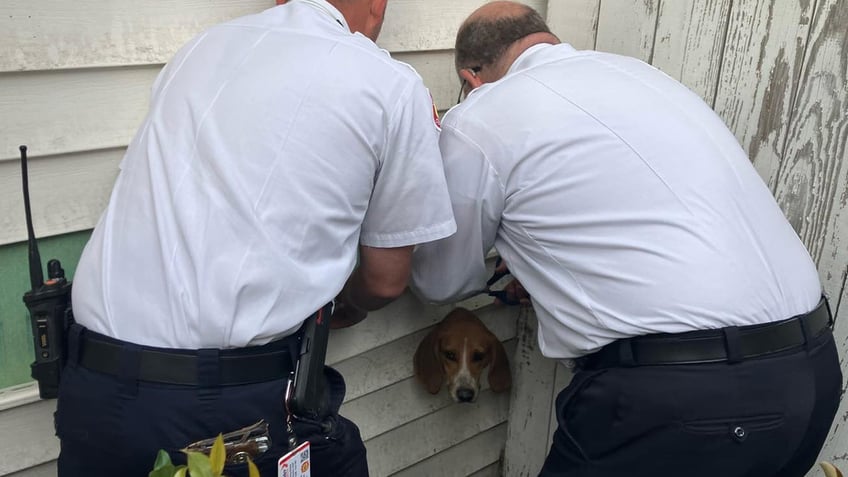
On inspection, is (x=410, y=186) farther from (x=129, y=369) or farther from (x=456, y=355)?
(x=456, y=355)

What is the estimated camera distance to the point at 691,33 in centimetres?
237

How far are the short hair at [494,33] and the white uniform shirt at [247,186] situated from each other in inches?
26.1

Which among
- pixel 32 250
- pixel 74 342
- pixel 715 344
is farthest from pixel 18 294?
pixel 715 344

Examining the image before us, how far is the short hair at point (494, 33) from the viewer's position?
2.21 meters

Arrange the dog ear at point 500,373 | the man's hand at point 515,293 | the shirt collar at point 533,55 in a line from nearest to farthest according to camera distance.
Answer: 1. the shirt collar at point 533,55
2. the man's hand at point 515,293
3. the dog ear at point 500,373

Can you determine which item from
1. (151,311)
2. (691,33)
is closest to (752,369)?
(691,33)

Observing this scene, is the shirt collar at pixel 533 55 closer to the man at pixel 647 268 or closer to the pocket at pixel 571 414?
the man at pixel 647 268

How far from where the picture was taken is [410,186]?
66.7 inches

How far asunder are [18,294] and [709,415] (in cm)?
163

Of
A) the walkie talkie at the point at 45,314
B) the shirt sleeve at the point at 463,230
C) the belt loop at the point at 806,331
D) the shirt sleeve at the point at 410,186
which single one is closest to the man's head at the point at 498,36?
the shirt sleeve at the point at 463,230

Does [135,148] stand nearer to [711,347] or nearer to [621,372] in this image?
[621,372]

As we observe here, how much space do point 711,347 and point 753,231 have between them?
31 cm

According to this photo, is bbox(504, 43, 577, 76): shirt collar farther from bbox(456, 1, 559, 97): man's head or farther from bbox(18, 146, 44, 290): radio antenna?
bbox(18, 146, 44, 290): radio antenna

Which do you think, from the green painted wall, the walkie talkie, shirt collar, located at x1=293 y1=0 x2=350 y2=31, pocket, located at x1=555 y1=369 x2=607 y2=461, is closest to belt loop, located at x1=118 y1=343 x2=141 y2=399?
the walkie talkie
